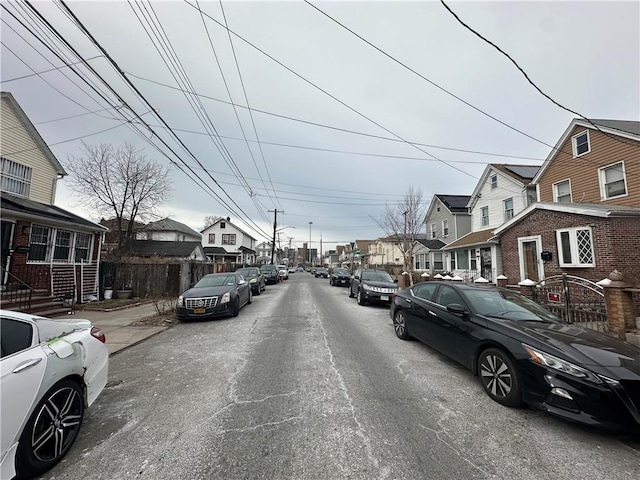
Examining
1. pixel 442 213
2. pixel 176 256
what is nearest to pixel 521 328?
pixel 442 213

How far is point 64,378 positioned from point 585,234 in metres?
14.7

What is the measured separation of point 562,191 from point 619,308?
12.5 m

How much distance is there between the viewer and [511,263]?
46.0 feet

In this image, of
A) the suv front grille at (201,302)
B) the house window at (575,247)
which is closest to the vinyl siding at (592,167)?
the house window at (575,247)

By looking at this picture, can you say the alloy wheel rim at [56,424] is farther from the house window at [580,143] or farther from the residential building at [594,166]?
the house window at [580,143]

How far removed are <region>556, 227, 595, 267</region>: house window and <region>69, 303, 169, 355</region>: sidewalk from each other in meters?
14.4

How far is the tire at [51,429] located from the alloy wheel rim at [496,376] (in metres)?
4.51

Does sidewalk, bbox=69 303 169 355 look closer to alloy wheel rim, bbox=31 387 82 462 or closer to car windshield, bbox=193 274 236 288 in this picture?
car windshield, bbox=193 274 236 288

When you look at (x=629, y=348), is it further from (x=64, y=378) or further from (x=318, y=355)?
(x=64, y=378)

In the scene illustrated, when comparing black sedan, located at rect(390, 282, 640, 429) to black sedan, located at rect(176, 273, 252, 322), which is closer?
black sedan, located at rect(390, 282, 640, 429)

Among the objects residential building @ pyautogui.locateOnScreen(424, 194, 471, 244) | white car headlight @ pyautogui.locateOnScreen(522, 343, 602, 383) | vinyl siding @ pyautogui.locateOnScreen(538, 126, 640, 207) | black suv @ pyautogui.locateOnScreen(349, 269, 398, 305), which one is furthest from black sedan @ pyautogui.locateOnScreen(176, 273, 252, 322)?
residential building @ pyautogui.locateOnScreen(424, 194, 471, 244)

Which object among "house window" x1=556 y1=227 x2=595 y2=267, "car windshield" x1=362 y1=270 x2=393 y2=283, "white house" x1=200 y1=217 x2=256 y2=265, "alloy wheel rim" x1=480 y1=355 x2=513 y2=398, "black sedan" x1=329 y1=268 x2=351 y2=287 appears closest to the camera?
"alloy wheel rim" x1=480 y1=355 x2=513 y2=398

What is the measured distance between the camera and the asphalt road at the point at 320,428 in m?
2.32

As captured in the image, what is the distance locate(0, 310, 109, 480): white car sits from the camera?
2.04m
